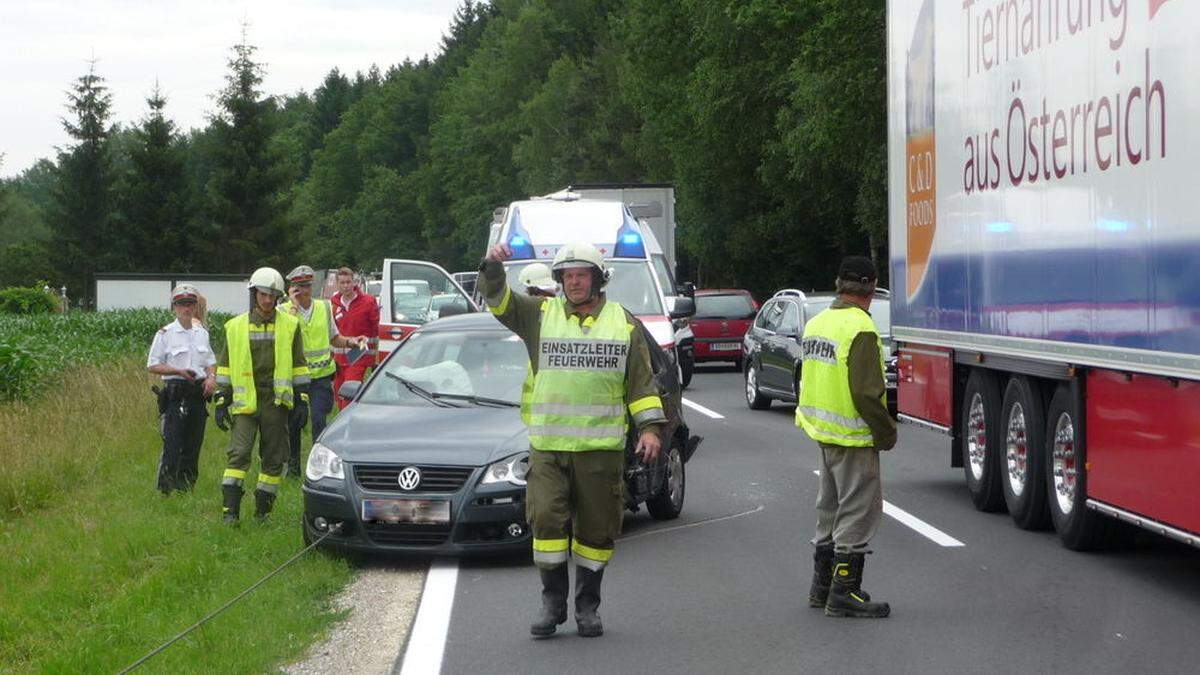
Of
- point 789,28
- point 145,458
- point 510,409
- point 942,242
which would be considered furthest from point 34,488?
point 789,28

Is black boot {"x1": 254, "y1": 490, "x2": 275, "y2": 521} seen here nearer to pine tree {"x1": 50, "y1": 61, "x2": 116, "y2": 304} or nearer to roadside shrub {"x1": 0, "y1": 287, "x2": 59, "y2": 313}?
roadside shrub {"x1": 0, "y1": 287, "x2": 59, "y2": 313}

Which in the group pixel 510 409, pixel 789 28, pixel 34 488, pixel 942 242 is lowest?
pixel 34 488

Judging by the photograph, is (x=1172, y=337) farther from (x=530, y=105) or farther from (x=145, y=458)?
(x=530, y=105)

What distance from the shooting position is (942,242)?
13.1 metres

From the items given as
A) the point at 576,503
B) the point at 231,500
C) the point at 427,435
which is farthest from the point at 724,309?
the point at 576,503

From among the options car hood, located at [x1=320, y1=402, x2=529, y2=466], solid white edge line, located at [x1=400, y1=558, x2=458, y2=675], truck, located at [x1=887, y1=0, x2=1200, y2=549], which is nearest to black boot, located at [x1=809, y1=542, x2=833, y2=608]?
truck, located at [x1=887, y1=0, x2=1200, y2=549]

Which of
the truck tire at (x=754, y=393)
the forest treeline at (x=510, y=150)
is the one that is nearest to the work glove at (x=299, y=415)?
the truck tire at (x=754, y=393)

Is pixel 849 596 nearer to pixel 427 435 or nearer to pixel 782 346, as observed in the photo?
pixel 427 435

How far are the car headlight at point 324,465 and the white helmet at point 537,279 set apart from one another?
2.01 metres

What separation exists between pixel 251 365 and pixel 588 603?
15.9 feet

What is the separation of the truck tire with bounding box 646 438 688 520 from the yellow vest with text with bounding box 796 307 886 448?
3323 millimetres

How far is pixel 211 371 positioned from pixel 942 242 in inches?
227

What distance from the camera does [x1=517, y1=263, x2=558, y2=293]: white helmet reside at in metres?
12.3

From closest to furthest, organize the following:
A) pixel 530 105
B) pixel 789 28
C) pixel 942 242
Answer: pixel 942 242 → pixel 789 28 → pixel 530 105
